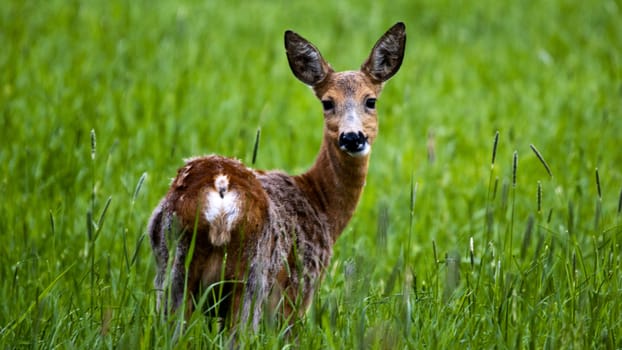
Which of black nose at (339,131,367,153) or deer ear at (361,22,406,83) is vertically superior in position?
deer ear at (361,22,406,83)

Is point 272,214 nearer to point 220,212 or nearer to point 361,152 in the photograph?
point 220,212

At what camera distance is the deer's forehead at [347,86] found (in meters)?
4.80

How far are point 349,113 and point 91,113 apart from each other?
2.86 metres

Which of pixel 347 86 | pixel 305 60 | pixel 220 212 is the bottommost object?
pixel 220 212

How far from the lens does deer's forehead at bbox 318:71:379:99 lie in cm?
480

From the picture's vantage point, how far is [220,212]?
366cm

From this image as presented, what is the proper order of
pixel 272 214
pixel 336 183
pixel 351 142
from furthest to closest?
pixel 336 183 → pixel 351 142 → pixel 272 214

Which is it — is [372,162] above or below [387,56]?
below

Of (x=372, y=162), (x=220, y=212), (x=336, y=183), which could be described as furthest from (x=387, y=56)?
(x=372, y=162)

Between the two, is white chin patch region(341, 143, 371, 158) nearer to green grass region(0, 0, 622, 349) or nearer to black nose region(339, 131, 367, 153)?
black nose region(339, 131, 367, 153)

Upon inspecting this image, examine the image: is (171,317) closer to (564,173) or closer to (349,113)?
(349,113)

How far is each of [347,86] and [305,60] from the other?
0.29 metres

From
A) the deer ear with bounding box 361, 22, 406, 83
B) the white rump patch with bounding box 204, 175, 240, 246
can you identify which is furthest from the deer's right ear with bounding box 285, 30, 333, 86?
the white rump patch with bounding box 204, 175, 240, 246

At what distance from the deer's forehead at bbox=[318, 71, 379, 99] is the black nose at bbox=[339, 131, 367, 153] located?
1.17 feet
